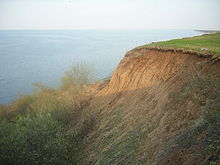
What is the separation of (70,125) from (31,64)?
55.8 metres

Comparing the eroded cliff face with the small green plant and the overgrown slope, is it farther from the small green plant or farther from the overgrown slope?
the small green plant

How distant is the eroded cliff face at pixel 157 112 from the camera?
10461mm

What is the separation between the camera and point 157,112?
1492 centimetres

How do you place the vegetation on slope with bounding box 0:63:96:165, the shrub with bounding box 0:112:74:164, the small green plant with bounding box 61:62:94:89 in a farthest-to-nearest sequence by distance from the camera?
the small green plant with bounding box 61:62:94:89, the vegetation on slope with bounding box 0:63:96:165, the shrub with bounding box 0:112:74:164

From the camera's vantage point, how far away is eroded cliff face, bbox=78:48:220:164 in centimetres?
1046

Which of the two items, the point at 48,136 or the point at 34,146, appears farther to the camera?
the point at 48,136

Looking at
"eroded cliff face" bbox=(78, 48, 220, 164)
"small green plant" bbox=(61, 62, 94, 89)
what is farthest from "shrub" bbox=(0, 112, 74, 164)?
"small green plant" bbox=(61, 62, 94, 89)

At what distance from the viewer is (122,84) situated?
22.4 m

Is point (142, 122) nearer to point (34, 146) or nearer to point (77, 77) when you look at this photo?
point (34, 146)

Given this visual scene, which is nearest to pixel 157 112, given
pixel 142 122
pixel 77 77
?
pixel 142 122

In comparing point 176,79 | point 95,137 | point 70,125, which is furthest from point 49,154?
point 176,79

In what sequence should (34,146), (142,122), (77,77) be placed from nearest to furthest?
(142,122) < (34,146) < (77,77)

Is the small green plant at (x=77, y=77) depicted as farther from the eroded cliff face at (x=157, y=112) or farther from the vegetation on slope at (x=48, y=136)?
the eroded cliff face at (x=157, y=112)

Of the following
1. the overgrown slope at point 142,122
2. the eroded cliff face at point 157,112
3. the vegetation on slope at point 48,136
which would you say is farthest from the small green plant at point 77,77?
the eroded cliff face at point 157,112
